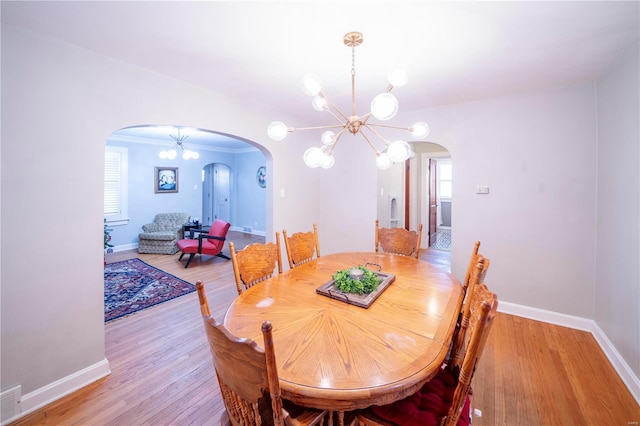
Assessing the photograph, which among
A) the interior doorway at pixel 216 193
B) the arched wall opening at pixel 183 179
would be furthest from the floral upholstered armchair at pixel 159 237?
the interior doorway at pixel 216 193

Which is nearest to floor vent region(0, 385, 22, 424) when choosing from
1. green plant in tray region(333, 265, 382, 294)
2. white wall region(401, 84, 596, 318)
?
green plant in tray region(333, 265, 382, 294)

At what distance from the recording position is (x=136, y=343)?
2.38 meters

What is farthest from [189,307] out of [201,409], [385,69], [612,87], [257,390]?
[612,87]

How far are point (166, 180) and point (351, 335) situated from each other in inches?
262

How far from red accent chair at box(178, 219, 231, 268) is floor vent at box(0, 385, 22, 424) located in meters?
3.04

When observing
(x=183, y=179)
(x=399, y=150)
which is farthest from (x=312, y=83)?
(x=183, y=179)

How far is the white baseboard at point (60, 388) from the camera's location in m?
1.66

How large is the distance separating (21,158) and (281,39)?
1.80 meters

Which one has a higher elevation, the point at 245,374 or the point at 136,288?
the point at 245,374

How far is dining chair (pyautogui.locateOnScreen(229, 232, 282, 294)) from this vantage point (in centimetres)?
181

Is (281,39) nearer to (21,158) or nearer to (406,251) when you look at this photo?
(21,158)

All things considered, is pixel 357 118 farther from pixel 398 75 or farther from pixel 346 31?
pixel 346 31

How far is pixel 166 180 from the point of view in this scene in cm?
643

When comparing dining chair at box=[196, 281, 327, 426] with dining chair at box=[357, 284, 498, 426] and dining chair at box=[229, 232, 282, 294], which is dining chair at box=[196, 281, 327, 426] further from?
dining chair at box=[229, 232, 282, 294]
